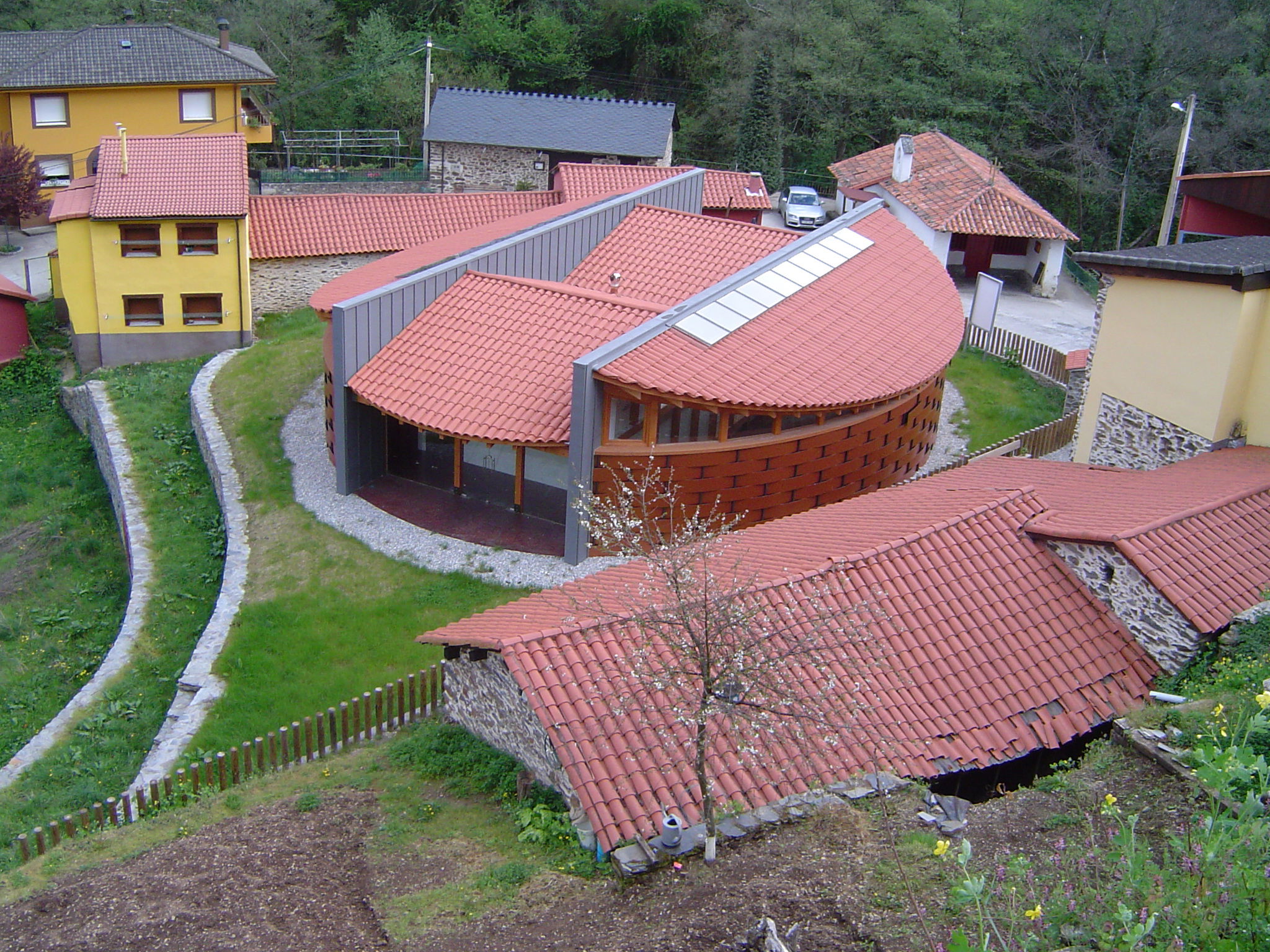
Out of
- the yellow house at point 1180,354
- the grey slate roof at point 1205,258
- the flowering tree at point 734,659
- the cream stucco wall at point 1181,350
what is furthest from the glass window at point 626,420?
the cream stucco wall at point 1181,350

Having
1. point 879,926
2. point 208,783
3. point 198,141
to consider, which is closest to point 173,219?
point 198,141

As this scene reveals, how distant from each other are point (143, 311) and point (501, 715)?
874 inches

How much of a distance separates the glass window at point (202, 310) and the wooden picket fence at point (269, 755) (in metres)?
17.9

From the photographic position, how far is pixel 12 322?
31922mm

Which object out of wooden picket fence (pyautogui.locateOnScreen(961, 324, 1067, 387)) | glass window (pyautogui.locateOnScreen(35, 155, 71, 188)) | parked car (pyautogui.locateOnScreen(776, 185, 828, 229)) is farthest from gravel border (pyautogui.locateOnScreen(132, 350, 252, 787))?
parked car (pyautogui.locateOnScreen(776, 185, 828, 229))

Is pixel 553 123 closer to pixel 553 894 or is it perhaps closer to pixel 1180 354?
pixel 1180 354

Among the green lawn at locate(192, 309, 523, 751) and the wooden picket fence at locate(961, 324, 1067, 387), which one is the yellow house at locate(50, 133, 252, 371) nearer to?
the green lawn at locate(192, 309, 523, 751)

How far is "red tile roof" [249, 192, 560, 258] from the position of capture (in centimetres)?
3288

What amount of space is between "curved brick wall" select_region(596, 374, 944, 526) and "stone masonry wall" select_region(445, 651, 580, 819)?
5379mm

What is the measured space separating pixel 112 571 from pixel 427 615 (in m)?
8.57

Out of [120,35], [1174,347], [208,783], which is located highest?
[120,35]

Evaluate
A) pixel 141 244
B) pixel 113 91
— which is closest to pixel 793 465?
pixel 141 244

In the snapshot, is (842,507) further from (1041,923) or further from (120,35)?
(120,35)

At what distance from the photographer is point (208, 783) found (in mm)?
13445
